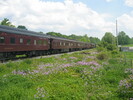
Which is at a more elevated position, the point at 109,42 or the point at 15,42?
the point at 109,42

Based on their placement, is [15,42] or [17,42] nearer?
[15,42]

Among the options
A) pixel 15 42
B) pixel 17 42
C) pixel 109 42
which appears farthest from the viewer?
pixel 109 42

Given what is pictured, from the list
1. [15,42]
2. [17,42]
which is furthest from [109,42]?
[15,42]

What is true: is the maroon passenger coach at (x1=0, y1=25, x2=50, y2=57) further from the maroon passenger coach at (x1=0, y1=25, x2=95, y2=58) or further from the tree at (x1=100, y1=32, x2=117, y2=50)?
the tree at (x1=100, y1=32, x2=117, y2=50)

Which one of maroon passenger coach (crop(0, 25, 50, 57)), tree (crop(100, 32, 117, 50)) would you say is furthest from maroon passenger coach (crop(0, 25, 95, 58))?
tree (crop(100, 32, 117, 50))

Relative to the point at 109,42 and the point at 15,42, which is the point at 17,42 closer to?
the point at 15,42

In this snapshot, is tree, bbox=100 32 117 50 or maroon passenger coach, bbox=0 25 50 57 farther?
tree, bbox=100 32 117 50

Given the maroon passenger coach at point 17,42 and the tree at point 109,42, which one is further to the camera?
the tree at point 109,42

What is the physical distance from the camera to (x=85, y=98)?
533 cm

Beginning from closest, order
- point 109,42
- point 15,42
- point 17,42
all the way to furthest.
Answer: point 15,42
point 17,42
point 109,42

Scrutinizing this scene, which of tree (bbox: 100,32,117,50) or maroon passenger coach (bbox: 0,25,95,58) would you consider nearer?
maroon passenger coach (bbox: 0,25,95,58)

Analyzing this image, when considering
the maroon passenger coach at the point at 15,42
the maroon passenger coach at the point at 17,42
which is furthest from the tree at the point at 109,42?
the maroon passenger coach at the point at 15,42

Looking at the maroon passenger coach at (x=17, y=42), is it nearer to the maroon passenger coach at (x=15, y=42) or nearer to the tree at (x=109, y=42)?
the maroon passenger coach at (x=15, y=42)

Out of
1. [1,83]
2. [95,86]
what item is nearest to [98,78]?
[95,86]
